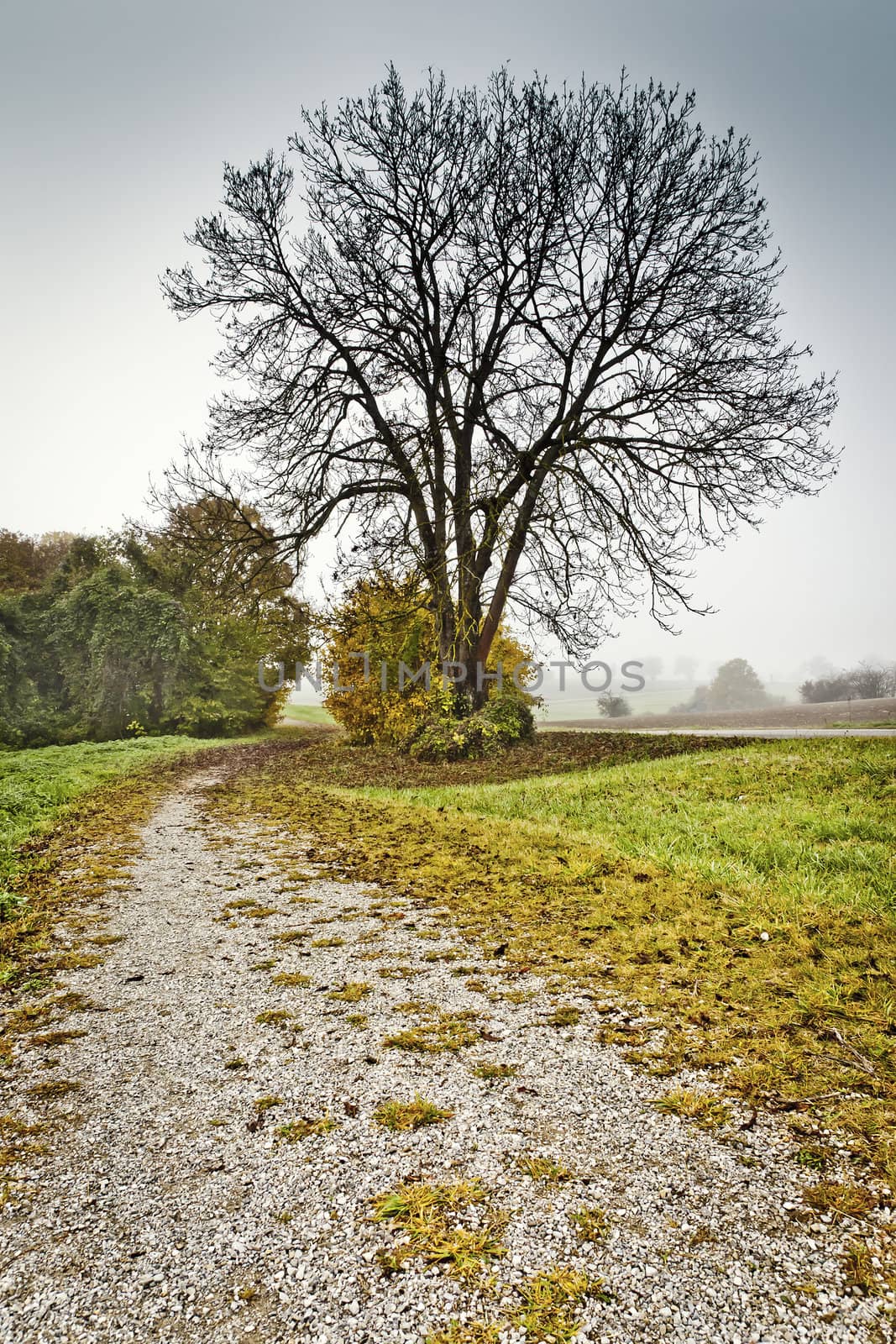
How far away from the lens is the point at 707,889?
458cm

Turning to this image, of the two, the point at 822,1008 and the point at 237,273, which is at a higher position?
the point at 237,273

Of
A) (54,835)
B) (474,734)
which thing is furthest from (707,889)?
(474,734)

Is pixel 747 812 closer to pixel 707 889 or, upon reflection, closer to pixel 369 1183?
pixel 707 889

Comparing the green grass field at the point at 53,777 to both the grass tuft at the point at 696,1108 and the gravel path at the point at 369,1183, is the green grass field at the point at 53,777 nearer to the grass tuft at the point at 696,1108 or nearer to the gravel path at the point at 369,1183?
the gravel path at the point at 369,1183

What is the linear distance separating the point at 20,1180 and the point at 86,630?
79.7ft

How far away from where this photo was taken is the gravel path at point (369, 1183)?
1.58 m

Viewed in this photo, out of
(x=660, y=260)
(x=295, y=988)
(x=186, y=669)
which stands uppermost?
(x=660, y=260)

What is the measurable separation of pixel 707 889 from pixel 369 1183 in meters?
3.35

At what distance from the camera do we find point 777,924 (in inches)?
154

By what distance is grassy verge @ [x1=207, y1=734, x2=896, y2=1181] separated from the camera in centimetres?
266

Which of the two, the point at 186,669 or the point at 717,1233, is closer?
the point at 717,1233

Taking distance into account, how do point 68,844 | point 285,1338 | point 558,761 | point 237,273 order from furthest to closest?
point 237,273
point 558,761
point 68,844
point 285,1338

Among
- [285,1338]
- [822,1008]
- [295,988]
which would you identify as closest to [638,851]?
[822,1008]

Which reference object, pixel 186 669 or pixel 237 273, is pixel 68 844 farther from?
pixel 186 669
